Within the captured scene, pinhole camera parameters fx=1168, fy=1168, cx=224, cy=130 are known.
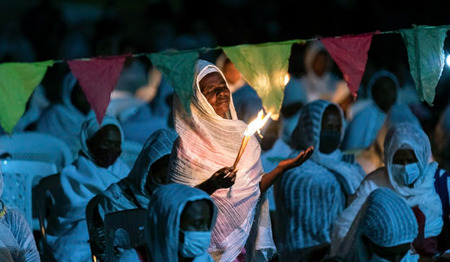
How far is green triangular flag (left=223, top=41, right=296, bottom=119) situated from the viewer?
8.48m

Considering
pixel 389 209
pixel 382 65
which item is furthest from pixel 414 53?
pixel 382 65

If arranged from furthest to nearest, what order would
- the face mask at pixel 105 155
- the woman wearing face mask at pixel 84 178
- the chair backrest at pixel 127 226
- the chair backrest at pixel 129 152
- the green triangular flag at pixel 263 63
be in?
the chair backrest at pixel 129 152
the face mask at pixel 105 155
the woman wearing face mask at pixel 84 178
the green triangular flag at pixel 263 63
the chair backrest at pixel 127 226

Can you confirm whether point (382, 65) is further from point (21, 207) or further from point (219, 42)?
point (21, 207)

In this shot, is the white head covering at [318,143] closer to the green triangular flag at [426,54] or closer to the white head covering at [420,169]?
the white head covering at [420,169]

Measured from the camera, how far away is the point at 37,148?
1050 centimetres

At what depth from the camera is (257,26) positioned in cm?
1452

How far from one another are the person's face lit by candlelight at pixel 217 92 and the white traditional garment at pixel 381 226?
1.13m

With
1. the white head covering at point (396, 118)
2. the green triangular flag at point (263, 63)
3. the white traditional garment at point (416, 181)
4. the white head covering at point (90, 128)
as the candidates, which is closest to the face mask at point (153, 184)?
the green triangular flag at point (263, 63)

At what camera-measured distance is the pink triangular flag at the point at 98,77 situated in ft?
28.8

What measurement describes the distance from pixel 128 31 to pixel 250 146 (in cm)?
711

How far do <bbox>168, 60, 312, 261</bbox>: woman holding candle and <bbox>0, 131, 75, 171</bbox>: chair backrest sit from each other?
3.14m

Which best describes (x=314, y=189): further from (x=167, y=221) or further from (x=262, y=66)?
(x=167, y=221)

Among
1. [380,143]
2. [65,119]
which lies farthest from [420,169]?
[65,119]

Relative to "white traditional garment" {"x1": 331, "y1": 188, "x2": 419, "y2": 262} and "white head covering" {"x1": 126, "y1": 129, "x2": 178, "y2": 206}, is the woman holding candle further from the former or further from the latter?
"white head covering" {"x1": 126, "y1": 129, "x2": 178, "y2": 206}
